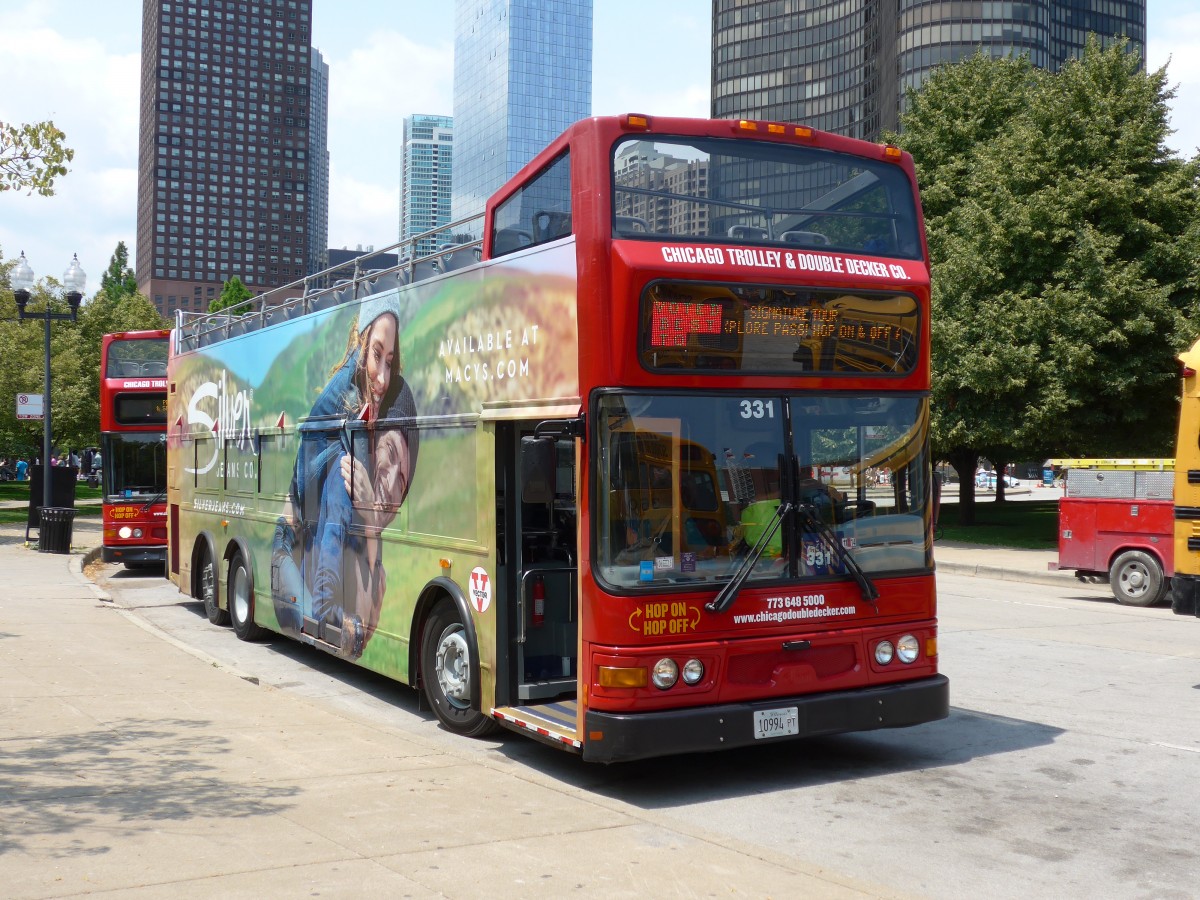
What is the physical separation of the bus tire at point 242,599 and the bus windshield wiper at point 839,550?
324 inches

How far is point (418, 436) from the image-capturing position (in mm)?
9562

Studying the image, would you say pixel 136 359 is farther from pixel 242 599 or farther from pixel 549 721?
pixel 549 721

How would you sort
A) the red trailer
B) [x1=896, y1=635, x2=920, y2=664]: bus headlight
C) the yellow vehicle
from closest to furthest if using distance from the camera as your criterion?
[x1=896, y1=635, x2=920, y2=664]: bus headlight → the yellow vehicle → the red trailer

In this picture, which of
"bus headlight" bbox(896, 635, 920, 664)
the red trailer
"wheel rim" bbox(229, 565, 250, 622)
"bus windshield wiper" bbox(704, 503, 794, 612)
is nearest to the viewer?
"bus windshield wiper" bbox(704, 503, 794, 612)

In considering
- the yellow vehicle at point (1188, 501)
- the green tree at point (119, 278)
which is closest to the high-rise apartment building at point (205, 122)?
the green tree at point (119, 278)

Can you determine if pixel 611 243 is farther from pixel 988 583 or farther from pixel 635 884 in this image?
pixel 988 583

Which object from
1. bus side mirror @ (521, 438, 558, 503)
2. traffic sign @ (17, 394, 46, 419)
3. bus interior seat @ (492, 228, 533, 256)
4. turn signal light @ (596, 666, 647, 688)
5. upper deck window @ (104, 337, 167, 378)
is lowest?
turn signal light @ (596, 666, 647, 688)

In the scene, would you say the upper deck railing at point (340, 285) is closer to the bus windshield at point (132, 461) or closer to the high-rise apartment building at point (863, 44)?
the bus windshield at point (132, 461)

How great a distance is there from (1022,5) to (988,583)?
9646 cm

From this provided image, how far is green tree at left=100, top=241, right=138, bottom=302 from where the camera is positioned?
97838 millimetres

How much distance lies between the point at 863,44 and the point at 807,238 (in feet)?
424

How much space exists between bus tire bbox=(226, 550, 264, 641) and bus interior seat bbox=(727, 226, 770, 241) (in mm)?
8337

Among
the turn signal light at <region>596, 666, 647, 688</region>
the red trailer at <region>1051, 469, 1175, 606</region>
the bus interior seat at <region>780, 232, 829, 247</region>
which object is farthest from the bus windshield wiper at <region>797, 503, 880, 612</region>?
the red trailer at <region>1051, 469, 1175, 606</region>

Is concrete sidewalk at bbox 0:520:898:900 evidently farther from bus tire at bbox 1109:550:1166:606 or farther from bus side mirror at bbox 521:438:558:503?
bus tire at bbox 1109:550:1166:606
